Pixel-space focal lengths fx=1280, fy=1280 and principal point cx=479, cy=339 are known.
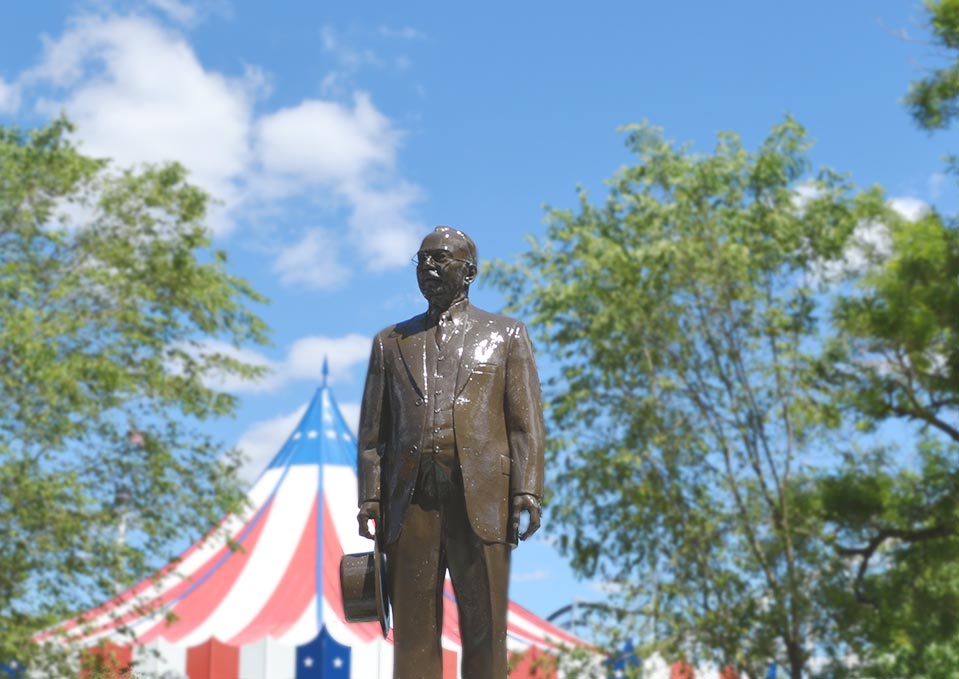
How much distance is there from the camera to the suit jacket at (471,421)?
4.69 meters

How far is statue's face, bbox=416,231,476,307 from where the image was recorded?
16.1 feet

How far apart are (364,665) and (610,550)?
157 inches

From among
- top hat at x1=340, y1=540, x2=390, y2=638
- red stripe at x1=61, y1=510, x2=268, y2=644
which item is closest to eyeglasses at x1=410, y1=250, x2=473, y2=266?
top hat at x1=340, y1=540, x2=390, y2=638

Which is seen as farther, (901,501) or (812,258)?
(812,258)

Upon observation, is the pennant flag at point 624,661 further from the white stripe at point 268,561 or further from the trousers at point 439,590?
the trousers at point 439,590

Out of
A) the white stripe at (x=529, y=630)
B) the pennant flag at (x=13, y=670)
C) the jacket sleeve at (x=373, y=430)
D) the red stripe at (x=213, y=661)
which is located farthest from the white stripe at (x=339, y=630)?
the jacket sleeve at (x=373, y=430)

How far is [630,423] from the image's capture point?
16.3 m

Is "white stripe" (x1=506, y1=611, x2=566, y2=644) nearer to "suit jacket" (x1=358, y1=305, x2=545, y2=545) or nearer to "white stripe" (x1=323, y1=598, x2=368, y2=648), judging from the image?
"white stripe" (x1=323, y1=598, x2=368, y2=648)

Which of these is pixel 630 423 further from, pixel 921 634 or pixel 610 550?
pixel 921 634

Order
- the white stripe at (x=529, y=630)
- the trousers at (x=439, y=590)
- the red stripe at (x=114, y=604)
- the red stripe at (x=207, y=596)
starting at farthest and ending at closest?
the white stripe at (x=529, y=630), the red stripe at (x=207, y=596), the red stripe at (x=114, y=604), the trousers at (x=439, y=590)

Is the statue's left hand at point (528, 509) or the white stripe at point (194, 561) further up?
the white stripe at point (194, 561)

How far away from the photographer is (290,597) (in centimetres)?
1488

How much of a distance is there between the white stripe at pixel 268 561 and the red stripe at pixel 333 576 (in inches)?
16.2

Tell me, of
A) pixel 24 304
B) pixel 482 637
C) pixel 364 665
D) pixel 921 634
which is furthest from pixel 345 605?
pixel 24 304
